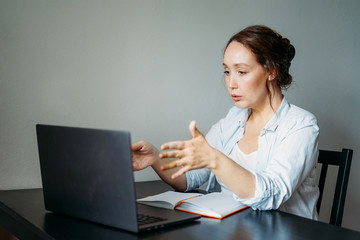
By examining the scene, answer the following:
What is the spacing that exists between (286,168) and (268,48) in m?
0.45

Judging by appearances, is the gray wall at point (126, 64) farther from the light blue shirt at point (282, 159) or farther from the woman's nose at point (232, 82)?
the woman's nose at point (232, 82)

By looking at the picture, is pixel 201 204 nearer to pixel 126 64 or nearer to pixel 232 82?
pixel 232 82

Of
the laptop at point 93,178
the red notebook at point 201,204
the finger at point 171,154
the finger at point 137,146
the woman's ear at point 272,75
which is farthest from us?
the woman's ear at point 272,75

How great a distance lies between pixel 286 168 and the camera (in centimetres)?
116

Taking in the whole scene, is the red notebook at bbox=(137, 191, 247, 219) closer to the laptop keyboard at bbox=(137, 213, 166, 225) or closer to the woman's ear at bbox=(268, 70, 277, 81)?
the laptop keyboard at bbox=(137, 213, 166, 225)

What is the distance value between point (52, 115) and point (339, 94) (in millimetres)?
1762

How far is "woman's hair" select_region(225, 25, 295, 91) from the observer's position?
1338mm

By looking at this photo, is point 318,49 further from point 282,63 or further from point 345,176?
point 345,176

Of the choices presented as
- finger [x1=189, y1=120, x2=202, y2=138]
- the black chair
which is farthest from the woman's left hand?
the black chair

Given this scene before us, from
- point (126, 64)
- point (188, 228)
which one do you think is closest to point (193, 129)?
point (188, 228)

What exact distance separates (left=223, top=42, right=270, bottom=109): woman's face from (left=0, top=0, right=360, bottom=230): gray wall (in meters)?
0.38

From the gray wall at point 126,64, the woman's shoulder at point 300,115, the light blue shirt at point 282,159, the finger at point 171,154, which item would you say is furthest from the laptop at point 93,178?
the woman's shoulder at point 300,115

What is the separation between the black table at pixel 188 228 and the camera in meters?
0.86

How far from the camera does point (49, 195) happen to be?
993 mm
